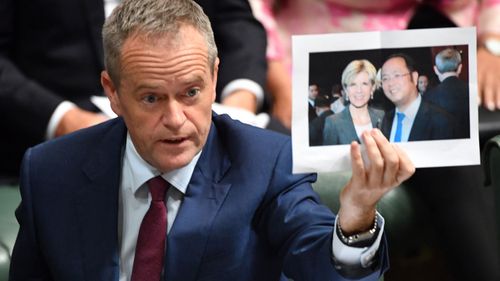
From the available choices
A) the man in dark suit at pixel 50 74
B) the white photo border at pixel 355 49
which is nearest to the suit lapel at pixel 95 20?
the man in dark suit at pixel 50 74

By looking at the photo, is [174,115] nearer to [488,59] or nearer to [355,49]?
[355,49]

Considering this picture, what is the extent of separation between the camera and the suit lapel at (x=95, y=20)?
7.76 feet

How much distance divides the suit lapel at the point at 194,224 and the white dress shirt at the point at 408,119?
10.9 inches

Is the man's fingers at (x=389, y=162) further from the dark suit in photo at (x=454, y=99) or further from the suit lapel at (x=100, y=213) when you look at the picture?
the suit lapel at (x=100, y=213)

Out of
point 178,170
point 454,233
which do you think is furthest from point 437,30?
point 454,233

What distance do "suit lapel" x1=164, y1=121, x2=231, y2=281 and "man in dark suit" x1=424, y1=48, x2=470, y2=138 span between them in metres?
0.35

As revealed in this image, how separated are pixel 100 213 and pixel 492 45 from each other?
3.99 feet

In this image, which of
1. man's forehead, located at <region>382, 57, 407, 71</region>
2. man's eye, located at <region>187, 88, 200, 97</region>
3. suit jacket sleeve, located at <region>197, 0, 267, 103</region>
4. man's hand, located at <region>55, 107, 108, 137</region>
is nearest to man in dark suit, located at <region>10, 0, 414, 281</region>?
man's eye, located at <region>187, 88, 200, 97</region>

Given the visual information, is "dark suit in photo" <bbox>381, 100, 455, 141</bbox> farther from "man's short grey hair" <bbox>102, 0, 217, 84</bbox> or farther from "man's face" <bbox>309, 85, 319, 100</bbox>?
"man's short grey hair" <bbox>102, 0, 217, 84</bbox>

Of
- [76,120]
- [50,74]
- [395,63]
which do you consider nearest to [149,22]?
[395,63]

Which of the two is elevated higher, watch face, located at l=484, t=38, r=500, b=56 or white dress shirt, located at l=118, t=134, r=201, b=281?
watch face, located at l=484, t=38, r=500, b=56

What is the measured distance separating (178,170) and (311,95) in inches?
10.4

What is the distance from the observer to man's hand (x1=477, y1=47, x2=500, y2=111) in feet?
7.61

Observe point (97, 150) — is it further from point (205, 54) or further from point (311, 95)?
point (311, 95)
